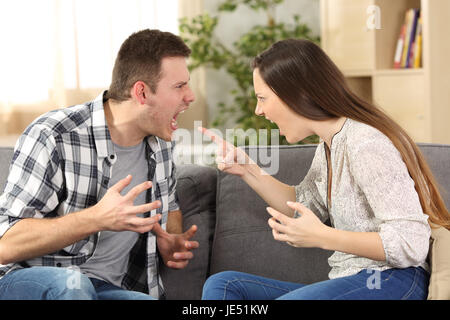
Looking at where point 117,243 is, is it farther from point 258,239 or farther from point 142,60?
point 142,60

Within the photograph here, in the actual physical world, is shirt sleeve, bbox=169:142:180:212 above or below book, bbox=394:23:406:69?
below

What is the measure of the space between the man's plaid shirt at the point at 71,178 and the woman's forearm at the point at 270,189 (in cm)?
28

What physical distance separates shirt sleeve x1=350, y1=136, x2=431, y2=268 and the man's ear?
0.68 m

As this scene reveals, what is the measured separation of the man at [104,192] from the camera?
58.1 inches

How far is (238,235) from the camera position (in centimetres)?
182

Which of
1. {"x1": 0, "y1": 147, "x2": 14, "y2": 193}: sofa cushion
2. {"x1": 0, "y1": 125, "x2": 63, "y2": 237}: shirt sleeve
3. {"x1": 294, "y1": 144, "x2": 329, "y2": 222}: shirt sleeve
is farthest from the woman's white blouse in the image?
{"x1": 0, "y1": 147, "x2": 14, "y2": 193}: sofa cushion

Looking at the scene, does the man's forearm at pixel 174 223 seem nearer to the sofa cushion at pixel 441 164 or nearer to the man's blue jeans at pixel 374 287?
the man's blue jeans at pixel 374 287

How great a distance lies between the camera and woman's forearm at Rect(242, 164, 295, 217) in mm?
1687

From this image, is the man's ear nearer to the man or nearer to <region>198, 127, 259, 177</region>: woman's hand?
the man

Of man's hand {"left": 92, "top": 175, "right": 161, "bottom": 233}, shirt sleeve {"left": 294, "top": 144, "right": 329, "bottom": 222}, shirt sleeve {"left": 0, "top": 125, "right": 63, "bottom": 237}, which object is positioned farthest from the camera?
shirt sleeve {"left": 294, "top": 144, "right": 329, "bottom": 222}

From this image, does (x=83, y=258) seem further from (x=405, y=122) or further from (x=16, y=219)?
(x=405, y=122)

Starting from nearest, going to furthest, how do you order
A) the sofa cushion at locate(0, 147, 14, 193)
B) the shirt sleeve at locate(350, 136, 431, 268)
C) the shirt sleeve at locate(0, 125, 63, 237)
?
the shirt sleeve at locate(350, 136, 431, 268) < the shirt sleeve at locate(0, 125, 63, 237) < the sofa cushion at locate(0, 147, 14, 193)

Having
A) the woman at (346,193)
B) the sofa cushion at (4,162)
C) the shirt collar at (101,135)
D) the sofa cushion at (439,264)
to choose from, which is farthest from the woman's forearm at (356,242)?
the sofa cushion at (4,162)

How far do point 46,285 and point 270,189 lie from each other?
63 centimetres
